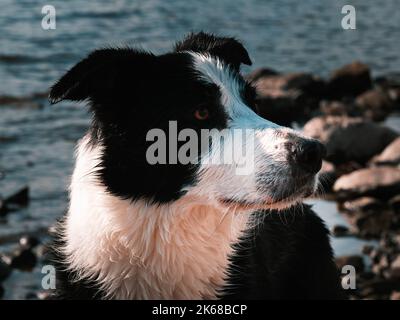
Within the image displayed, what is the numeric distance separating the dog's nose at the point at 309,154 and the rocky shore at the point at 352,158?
84 centimetres

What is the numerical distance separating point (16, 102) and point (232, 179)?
9.45 m

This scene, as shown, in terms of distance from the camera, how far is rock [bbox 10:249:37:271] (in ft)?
25.9

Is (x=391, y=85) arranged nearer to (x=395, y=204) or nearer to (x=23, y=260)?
(x=395, y=204)

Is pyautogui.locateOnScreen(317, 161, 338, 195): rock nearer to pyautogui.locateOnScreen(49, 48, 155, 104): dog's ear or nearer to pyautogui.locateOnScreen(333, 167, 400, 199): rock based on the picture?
pyautogui.locateOnScreen(333, 167, 400, 199): rock

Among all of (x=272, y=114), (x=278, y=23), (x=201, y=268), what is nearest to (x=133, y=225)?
(x=201, y=268)

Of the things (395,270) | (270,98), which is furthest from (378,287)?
(270,98)

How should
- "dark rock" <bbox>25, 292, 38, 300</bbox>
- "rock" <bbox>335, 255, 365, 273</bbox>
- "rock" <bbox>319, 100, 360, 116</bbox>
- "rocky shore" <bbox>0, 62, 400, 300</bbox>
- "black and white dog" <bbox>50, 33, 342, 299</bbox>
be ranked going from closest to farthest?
"black and white dog" <bbox>50, 33, 342, 299</bbox> < "dark rock" <bbox>25, 292, 38, 300</bbox> < "rock" <bbox>335, 255, 365, 273</bbox> < "rocky shore" <bbox>0, 62, 400, 300</bbox> < "rock" <bbox>319, 100, 360, 116</bbox>

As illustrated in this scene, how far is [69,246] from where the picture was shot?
4.48 metres

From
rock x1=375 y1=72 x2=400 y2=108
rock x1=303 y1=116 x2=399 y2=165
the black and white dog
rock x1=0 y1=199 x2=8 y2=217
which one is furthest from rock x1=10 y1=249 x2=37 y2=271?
rock x1=375 y1=72 x2=400 y2=108

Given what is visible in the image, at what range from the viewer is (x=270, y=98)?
541 inches

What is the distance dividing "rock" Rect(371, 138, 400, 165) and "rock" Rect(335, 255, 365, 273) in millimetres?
3224

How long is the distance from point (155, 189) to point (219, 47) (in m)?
1.01

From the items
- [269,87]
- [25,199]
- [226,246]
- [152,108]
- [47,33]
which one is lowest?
[226,246]

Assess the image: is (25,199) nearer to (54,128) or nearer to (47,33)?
(54,128)
